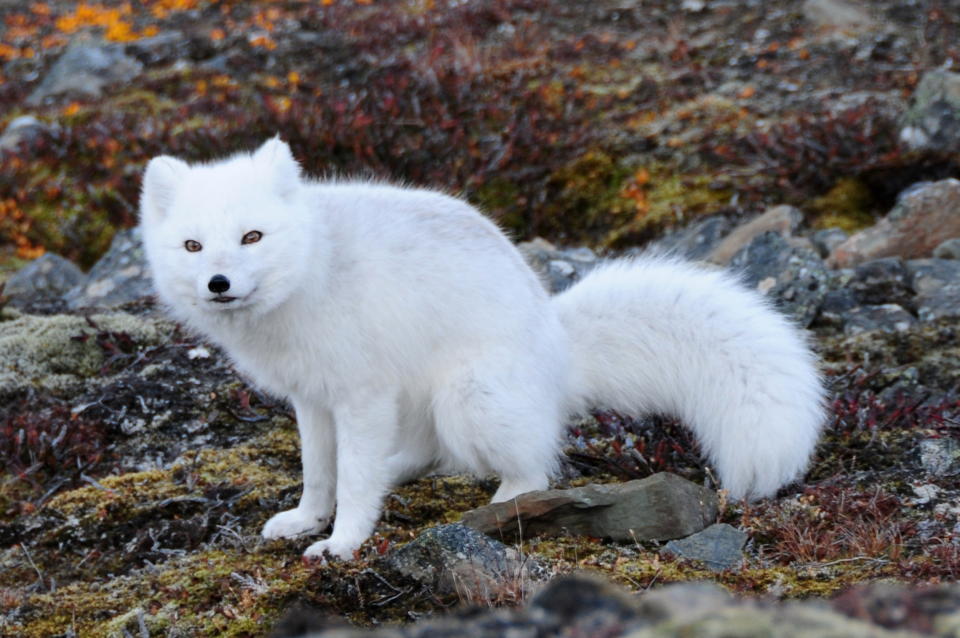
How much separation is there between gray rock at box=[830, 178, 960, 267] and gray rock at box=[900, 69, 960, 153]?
1088 millimetres

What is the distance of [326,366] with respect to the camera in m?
3.77

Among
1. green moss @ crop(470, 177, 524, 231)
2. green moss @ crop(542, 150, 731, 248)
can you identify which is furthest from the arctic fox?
green moss @ crop(470, 177, 524, 231)

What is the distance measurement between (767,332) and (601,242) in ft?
12.8

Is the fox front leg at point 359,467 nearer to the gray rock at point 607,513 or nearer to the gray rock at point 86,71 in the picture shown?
the gray rock at point 607,513

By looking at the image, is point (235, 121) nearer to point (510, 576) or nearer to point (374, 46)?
point (374, 46)

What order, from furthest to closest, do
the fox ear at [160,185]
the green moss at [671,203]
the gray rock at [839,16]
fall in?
the gray rock at [839,16], the green moss at [671,203], the fox ear at [160,185]

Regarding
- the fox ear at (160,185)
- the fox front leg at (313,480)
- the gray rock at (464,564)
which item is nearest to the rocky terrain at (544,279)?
the gray rock at (464,564)

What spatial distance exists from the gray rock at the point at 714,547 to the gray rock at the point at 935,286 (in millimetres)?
2758

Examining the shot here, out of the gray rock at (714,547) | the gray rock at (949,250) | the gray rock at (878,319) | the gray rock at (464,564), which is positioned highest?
the gray rock at (464,564)

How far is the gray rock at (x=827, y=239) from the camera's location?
670 cm

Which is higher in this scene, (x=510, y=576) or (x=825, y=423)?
(x=510, y=576)

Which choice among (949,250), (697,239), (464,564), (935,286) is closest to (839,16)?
(697,239)

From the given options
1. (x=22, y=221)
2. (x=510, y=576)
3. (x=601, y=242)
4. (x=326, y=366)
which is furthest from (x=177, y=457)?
(x=22, y=221)

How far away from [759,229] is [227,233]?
440 centimetres
